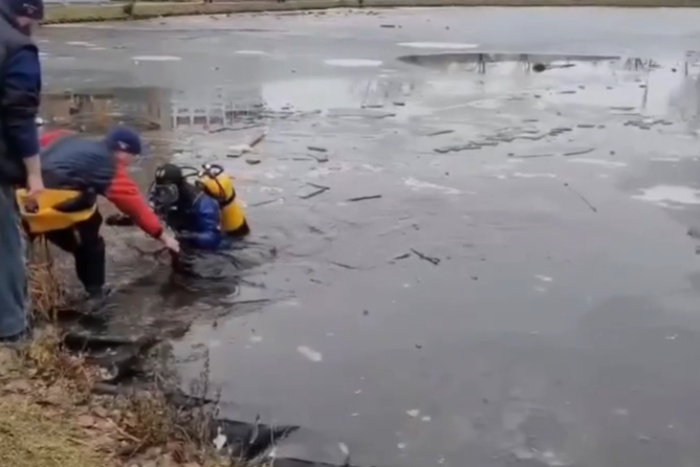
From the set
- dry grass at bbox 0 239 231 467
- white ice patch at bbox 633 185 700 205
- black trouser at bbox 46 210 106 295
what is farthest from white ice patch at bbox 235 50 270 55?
dry grass at bbox 0 239 231 467

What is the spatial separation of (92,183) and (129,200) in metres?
0.27

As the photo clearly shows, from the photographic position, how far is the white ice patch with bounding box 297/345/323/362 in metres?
5.95

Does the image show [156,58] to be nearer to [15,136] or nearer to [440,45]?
[440,45]

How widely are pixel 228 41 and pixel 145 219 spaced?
1733 cm

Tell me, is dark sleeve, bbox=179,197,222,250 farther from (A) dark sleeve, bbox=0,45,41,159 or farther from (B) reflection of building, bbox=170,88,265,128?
(B) reflection of building, bbox=170,88,265,128

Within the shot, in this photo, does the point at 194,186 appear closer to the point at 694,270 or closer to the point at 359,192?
the point at 359,192

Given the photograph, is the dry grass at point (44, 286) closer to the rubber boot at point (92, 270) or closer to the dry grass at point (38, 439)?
the rubber boot at point (92, 270)

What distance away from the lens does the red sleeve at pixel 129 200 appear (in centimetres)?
634

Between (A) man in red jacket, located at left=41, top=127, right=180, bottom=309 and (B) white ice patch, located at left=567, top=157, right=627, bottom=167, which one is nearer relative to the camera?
(A) man in red jacket, located at left=41, top=127, right=180, bottom=309

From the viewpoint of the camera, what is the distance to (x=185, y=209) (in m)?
7.35

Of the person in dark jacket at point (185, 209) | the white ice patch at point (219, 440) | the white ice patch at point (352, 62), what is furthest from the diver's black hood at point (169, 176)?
the white ice patch at point (352, 62)

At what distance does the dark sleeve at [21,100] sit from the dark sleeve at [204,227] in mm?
2288

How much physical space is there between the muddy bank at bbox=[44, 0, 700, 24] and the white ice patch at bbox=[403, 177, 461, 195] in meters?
19.3

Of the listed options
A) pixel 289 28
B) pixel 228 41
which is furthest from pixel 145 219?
pixel 289 28
